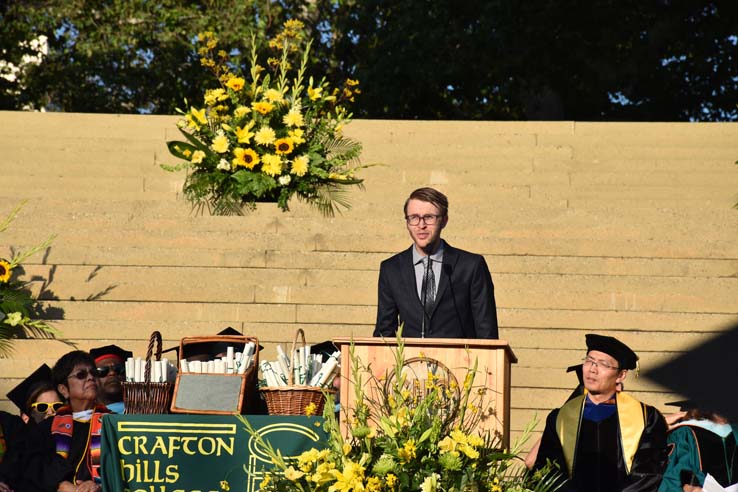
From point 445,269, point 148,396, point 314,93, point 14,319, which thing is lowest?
point 148,396

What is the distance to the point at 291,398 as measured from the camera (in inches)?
261

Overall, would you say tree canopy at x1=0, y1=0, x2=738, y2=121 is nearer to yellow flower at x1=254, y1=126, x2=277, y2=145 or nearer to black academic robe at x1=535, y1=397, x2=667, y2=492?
yellow flower at x1=254, y1=126, x2=277, y2=145

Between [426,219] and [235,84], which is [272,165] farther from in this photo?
[426,219]

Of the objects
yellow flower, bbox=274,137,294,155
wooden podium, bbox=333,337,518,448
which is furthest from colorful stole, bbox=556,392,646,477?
yellow flower, bbox=274,137,294,155

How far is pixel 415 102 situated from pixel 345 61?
1811 mm

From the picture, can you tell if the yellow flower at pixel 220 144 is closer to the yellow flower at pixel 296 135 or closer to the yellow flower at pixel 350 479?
the yellow flower at pixel 296 135

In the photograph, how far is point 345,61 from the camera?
2459 cm

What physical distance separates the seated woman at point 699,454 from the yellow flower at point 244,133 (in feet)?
18.5

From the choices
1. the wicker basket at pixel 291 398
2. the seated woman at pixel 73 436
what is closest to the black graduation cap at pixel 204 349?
the seated woman at pixel 73 436

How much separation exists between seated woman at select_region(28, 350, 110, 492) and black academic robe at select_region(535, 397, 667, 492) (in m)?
2.52

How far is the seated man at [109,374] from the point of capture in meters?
8.71

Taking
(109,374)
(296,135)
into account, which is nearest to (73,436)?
(109,374)

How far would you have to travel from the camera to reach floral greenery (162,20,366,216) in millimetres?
11977

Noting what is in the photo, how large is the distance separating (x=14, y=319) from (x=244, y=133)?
9.93 feet
